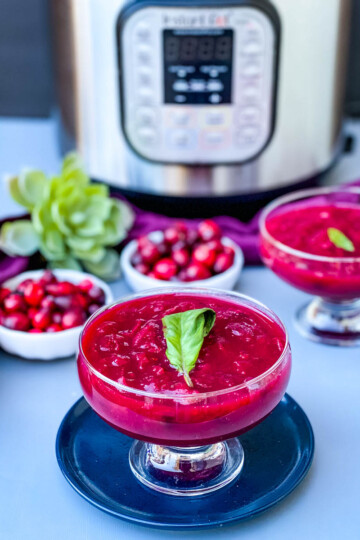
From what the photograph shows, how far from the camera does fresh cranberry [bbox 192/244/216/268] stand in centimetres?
112

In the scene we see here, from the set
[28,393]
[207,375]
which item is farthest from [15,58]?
[207,375]

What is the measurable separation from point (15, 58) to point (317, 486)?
1.27 meters

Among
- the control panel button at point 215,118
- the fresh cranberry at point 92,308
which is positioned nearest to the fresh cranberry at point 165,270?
the fresh cranberry at point 92,308

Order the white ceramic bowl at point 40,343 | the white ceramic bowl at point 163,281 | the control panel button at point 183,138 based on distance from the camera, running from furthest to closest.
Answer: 1. the control panel button at point 183,138
2. the white ceramic bowl at point 163,281
3. the white ceramic bowl at point 40,343

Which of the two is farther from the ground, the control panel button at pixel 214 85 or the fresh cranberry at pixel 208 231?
the control panel button at pixel 214 85

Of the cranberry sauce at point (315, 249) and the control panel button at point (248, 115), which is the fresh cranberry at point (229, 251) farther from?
the control panel button at point (248, 115)

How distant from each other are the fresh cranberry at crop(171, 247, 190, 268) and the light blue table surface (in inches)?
5.0

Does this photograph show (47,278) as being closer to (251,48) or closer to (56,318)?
(56,318)

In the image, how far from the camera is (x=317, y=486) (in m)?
0.77

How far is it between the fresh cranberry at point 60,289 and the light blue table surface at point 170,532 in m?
0.09

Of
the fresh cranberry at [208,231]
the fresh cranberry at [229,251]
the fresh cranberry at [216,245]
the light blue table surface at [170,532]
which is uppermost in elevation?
the fresh cranberry at [208,231]

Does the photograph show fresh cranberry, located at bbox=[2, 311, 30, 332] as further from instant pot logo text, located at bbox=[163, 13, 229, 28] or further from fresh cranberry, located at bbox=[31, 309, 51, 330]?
instant pot logo text, located at bbox=[163, 13, 229, 28]

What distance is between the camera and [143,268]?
3.73ft

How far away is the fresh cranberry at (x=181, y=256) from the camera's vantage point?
1.13 metres
